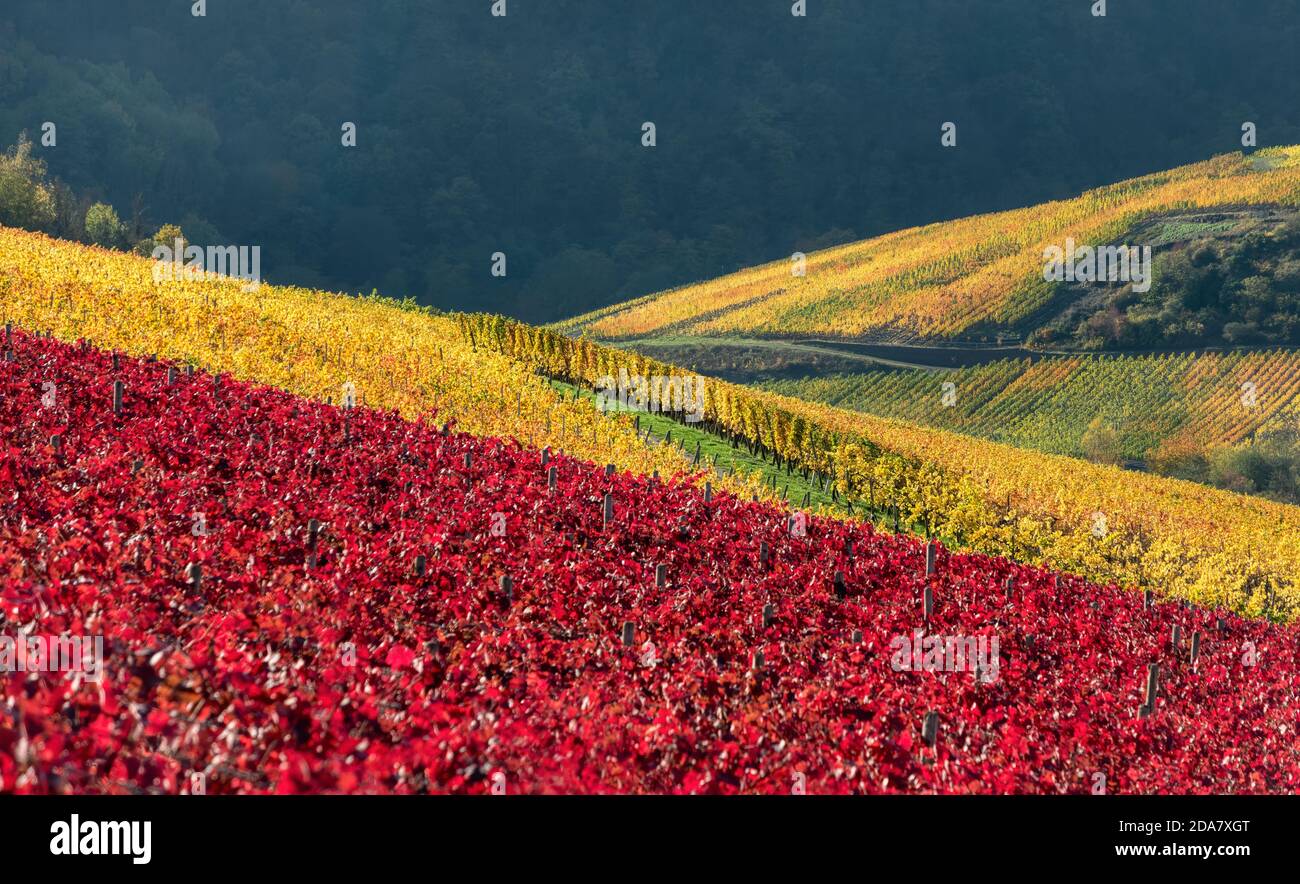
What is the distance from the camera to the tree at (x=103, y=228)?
2215 inches

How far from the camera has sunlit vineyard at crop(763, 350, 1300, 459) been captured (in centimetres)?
6322

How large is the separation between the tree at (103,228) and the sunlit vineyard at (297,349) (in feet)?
110

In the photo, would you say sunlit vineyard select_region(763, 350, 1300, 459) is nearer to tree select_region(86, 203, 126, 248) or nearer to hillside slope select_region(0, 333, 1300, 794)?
tree select_region(86, 203, 126, 248)

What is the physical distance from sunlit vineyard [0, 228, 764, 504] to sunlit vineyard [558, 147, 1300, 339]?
63292mm

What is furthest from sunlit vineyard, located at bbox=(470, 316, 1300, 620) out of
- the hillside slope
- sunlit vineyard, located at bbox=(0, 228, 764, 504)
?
the hillside slope

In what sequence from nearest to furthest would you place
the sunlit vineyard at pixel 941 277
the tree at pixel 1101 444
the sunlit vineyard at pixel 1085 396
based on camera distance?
the tree at pixel 1101 444 < the sunlit vineyard at pixel 1085 396 < the sunlit vineyard at pixel 941 277

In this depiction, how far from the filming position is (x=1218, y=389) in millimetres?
69000

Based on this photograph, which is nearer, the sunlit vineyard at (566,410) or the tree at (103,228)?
the sunlit vineyard at (566,410)

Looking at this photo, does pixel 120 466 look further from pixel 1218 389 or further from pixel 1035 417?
pixel 1218 389

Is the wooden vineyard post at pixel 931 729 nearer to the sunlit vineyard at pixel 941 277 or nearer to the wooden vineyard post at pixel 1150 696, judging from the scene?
the wooden vineyard post at pixel 1150 696

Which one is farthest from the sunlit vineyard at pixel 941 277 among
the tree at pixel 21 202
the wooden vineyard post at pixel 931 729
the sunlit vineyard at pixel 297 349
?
the wooden vineyard post at pixel 931 729

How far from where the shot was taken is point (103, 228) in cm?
5706

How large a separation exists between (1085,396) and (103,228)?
55.0 metres
